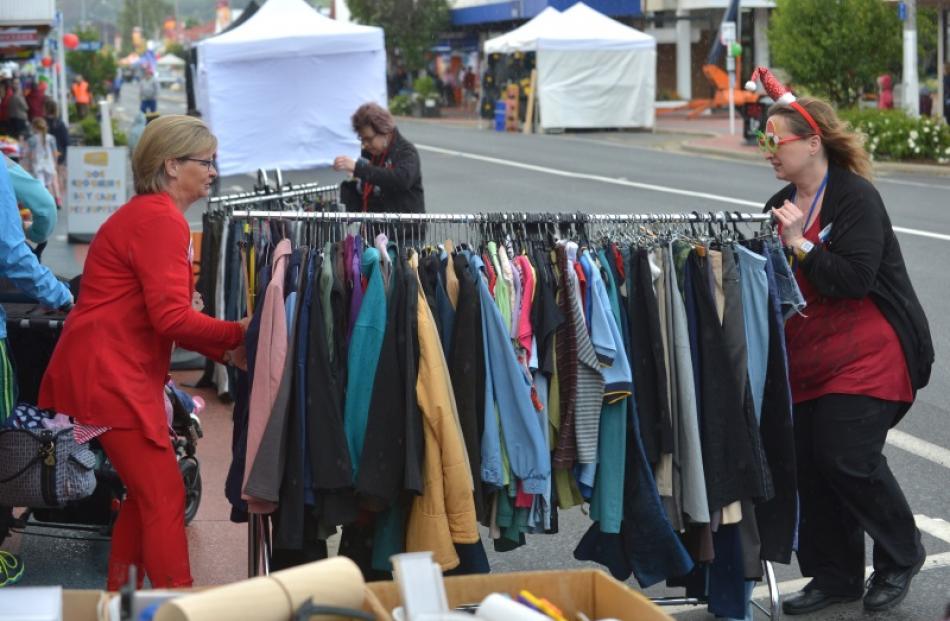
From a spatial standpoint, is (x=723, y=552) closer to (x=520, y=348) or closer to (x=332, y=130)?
(x=520, y=348)

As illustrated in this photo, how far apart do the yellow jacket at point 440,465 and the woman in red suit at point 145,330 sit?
2.24 feet

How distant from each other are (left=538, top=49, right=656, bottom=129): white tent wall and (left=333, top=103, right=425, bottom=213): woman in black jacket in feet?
92.3

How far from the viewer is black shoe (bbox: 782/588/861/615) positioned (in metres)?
5.15

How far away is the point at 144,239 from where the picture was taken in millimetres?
4340

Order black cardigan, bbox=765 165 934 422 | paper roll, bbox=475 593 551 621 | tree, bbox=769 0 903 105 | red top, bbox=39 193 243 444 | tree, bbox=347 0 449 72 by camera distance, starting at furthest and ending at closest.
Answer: tree, bbox=347 0 449 72, tree, bbox=769 0 903 105, black cardigan, bbox=765 165 934 422, red top, bbox=39 193 243 444, paper roll, bbox=475 593 551 621

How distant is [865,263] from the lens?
4676mm

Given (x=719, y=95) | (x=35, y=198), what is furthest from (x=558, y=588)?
(x=719, y=95)

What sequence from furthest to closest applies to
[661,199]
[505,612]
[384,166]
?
1. [661,199]
2. [384,166]
3. [505,612]

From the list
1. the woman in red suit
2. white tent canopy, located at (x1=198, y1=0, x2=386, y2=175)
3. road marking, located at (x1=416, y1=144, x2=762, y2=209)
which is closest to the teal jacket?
the woman in red suit

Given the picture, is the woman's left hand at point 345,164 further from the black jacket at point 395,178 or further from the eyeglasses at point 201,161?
the eyeglasses at point 201,161

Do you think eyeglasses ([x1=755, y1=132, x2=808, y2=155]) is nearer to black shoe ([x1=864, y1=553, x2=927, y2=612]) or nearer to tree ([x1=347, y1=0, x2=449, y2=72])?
black shoe ([x1=864, y1=553, x2=927, y2=612])

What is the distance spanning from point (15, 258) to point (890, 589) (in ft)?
11.2

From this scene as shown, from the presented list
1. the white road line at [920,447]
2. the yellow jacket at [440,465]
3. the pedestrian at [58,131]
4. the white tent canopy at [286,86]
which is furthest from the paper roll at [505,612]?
the pedestrian at [58,131]

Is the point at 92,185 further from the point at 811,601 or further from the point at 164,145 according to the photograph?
the point at 811,601
